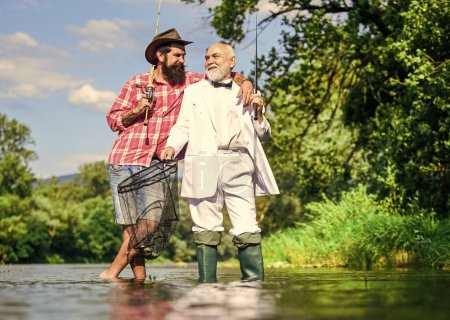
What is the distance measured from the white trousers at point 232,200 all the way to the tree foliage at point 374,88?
712cm

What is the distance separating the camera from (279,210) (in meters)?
41.1

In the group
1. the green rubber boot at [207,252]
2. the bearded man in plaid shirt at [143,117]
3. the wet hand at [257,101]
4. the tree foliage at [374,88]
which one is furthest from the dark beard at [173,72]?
the tree foliage at [374,88]

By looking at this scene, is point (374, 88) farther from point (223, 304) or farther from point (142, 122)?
point (223, 304)

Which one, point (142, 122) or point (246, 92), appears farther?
point (142, 122)

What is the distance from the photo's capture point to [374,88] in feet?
70.1

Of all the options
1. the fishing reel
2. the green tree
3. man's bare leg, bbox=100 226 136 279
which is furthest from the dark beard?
the green tree

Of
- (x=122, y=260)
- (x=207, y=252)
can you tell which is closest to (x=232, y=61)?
(x=207, y=252)

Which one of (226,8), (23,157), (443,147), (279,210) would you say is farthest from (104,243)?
(443,147)

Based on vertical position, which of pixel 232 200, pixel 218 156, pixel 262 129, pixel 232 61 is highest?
pixel 232 61

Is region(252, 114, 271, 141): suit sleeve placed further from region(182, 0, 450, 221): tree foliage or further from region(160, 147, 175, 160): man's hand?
region(182, 0, 450, 221): tree foliage

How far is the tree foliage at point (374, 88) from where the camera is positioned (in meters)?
14.9

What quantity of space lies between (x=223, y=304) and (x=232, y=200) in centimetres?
271

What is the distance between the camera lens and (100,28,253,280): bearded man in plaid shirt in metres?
8.41

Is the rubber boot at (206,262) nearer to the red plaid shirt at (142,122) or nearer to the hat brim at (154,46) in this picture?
the red plaid shirt at (142,122)
